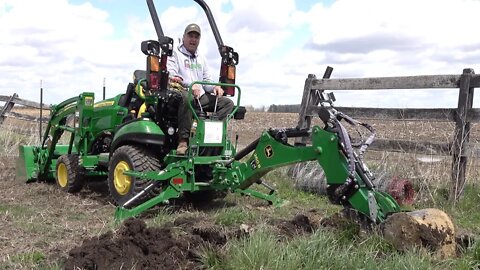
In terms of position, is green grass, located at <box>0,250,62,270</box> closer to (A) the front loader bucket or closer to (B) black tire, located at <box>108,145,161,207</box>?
(B) black tire, located at <box>108,145,161,207</box>

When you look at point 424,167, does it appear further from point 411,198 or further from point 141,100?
point 141,100

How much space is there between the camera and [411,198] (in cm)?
688

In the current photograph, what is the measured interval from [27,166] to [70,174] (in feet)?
3.93

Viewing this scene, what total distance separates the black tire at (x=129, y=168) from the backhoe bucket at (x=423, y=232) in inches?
114

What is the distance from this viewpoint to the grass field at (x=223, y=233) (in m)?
3.81

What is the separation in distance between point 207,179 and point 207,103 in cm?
88

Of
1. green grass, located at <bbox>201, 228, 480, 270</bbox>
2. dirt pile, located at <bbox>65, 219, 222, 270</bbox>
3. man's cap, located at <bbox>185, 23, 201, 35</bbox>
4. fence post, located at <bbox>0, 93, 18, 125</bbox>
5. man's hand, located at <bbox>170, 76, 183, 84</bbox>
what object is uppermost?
man's cap, located at <bbox>185, 23, 201, 35</bbox>

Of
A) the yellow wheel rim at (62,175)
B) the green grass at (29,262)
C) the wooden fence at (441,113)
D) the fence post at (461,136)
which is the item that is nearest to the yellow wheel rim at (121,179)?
the yellow wheel rim at (62,175)

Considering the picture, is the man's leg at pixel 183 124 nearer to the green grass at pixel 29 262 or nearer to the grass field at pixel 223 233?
the grass field at pixel 223 233

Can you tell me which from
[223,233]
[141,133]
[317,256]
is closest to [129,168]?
[141,133]

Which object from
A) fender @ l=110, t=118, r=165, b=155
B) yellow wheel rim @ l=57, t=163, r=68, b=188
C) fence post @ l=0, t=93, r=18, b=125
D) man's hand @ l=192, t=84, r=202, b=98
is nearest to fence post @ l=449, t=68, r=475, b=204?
man's hand @ l=192, t=84, r=202, b=98

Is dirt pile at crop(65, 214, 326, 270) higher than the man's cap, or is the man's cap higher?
the man's cap

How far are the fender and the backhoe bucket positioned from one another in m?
3.07

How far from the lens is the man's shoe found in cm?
629
